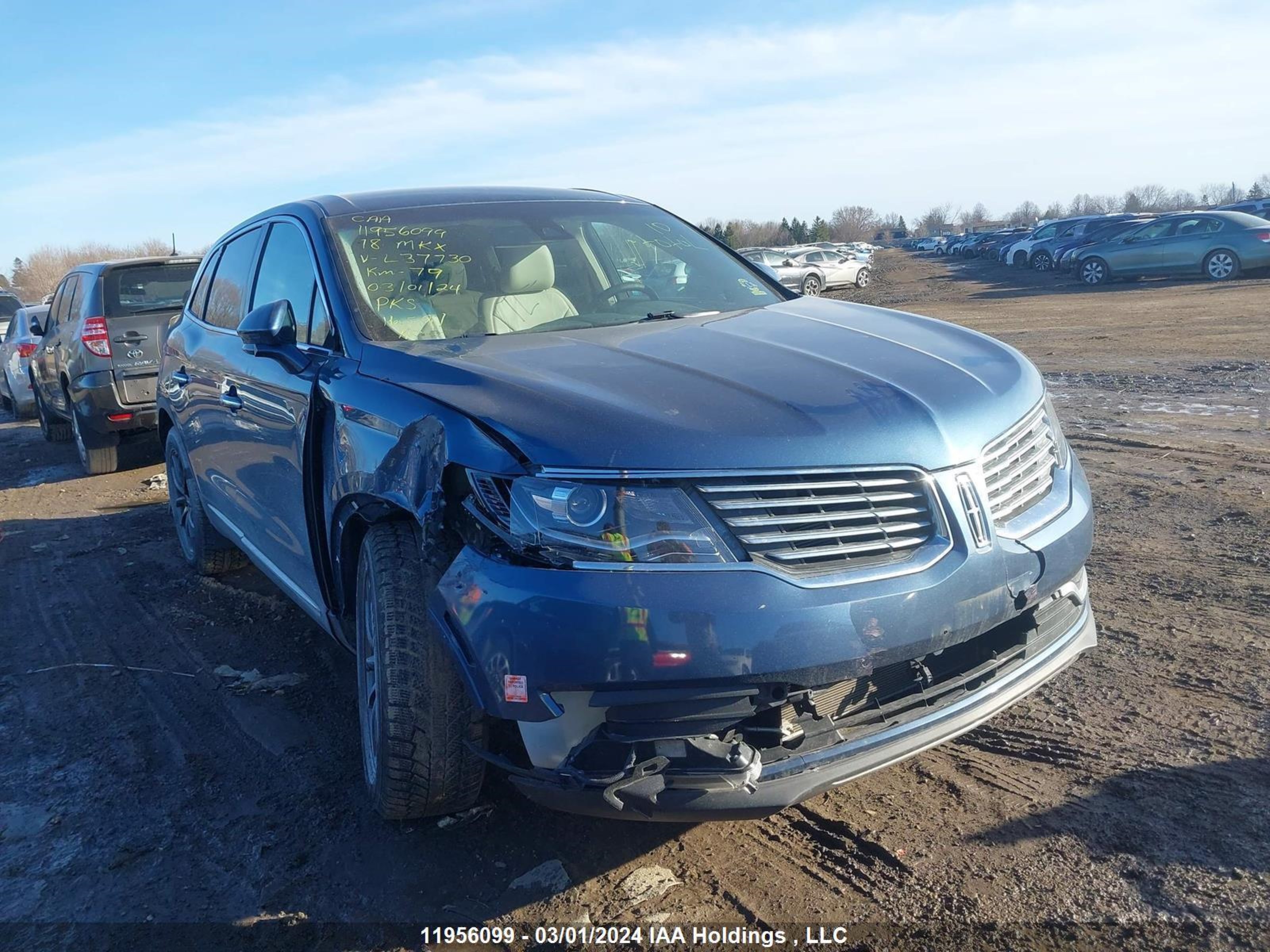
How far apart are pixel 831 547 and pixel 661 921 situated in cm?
105

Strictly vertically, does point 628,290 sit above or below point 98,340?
above

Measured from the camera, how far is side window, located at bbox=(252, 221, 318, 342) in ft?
12.6

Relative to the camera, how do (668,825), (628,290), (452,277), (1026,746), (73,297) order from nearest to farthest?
(668,825)
(1026,746)
(452,277)
(628,290)
(73,297)

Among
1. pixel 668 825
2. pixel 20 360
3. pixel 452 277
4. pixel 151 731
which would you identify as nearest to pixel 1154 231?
pixel 20 360

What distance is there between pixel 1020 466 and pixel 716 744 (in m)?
1.20

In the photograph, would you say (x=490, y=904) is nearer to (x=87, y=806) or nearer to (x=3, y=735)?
(x=87, y=806)

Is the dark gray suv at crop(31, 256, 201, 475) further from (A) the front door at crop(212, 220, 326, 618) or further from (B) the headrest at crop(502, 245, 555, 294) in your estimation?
(B) the headrest at crop(502, 245, 555, 294)

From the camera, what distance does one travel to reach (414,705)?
9.00 ft

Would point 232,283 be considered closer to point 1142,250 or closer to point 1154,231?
point 1142,250

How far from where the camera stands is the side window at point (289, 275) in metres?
3.83

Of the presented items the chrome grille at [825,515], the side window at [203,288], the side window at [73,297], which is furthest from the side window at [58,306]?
the chrome grille at [825,515]

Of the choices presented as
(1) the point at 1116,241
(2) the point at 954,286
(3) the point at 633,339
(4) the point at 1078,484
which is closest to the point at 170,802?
(3) the point at 633,339

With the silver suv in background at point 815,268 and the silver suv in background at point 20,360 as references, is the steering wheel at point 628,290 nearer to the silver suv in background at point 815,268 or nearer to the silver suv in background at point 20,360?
the silver suv in background at point 20,360

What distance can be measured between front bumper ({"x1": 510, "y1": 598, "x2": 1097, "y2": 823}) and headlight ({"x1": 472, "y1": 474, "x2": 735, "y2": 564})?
500 mm
